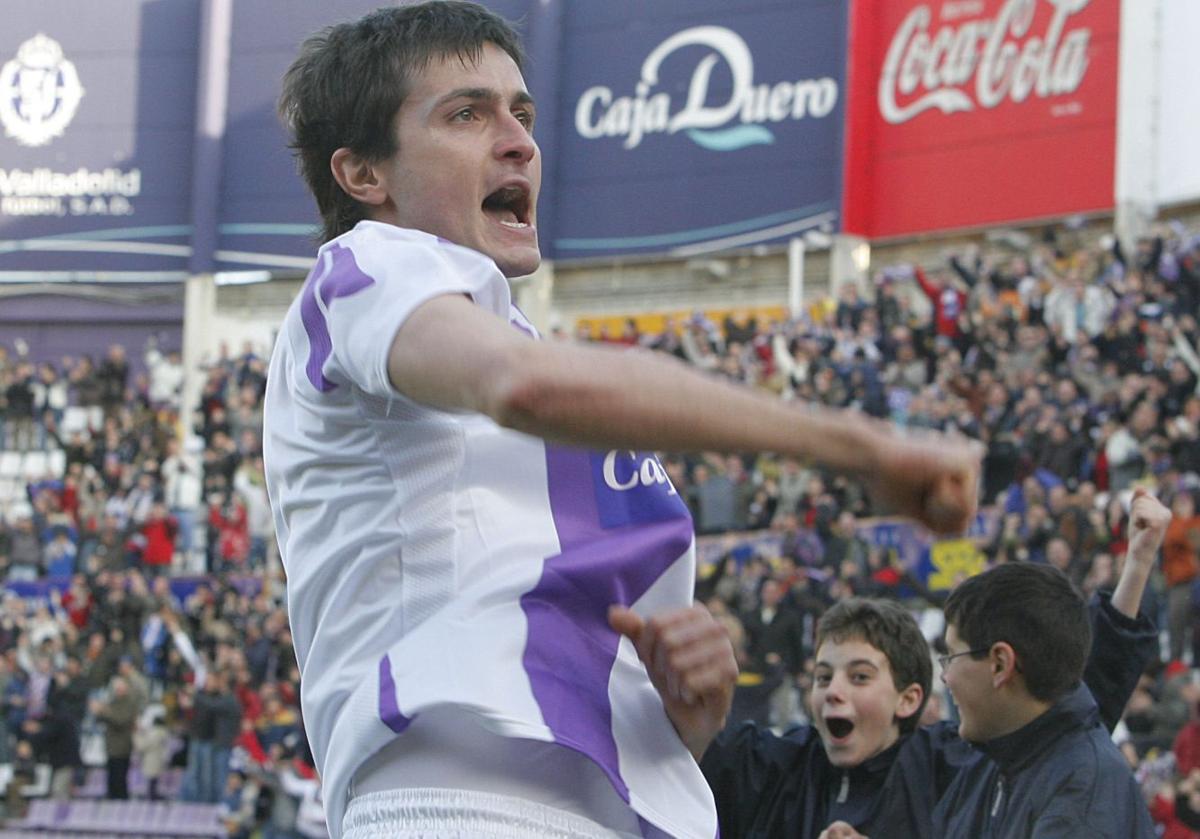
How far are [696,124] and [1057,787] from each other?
25342mm

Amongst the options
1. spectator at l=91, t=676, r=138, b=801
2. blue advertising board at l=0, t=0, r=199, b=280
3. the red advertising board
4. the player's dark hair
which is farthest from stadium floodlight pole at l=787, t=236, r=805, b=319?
the player's dark hair

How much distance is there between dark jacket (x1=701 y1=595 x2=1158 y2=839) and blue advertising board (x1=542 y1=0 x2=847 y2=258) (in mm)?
22979

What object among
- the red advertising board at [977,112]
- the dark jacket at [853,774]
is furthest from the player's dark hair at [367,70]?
the red advertising board at [977,112]

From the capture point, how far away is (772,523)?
1753 centimetres

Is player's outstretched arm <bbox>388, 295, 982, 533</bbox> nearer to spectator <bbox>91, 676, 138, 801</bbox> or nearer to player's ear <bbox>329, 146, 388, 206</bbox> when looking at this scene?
player's ear <bbox>329, 146, 388, 206</bbox>

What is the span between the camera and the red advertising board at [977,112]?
24.6 metres

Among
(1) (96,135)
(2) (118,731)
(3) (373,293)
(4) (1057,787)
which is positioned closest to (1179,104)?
(2) (118,731)

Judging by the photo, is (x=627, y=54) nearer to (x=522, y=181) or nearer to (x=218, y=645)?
(x=218, y=645)

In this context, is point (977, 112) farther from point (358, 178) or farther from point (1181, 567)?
point (358, 178)

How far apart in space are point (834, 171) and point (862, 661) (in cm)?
2354

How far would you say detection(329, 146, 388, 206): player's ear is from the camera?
252cm

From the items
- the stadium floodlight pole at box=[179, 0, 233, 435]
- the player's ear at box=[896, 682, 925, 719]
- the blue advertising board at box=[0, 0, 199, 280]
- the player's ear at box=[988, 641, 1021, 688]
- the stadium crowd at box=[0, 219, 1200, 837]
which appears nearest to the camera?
the player's ear at box=[988, 641, 1021, 688]

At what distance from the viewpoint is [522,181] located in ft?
8.23

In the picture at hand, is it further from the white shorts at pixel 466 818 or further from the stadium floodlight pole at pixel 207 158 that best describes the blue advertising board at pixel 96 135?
the white shorts at pixel 466 818
